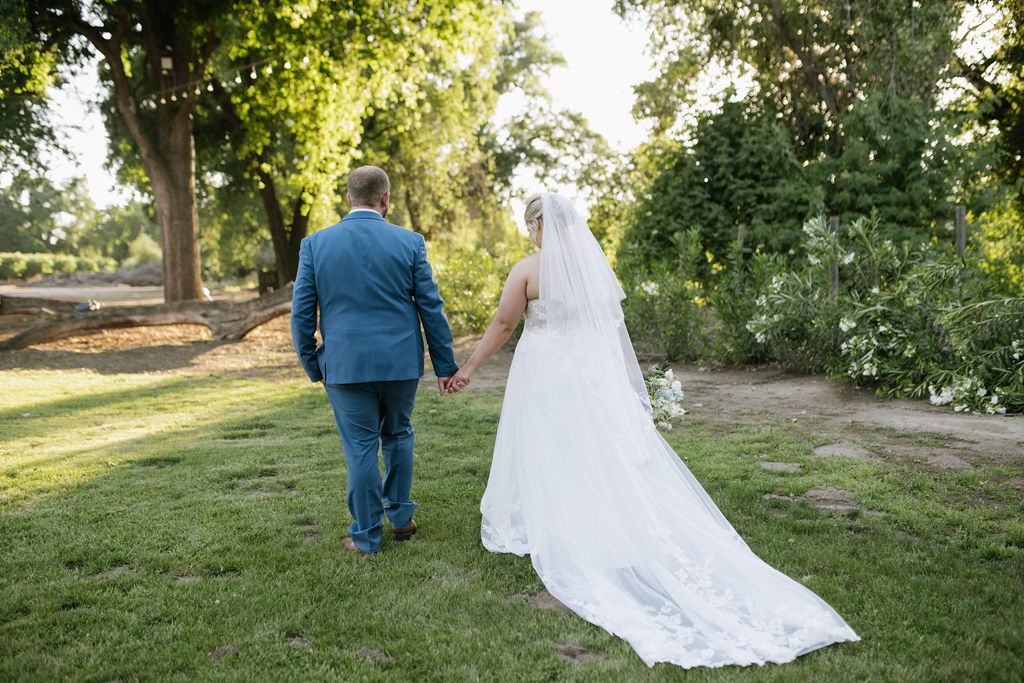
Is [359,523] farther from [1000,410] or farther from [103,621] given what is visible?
[1000,410]

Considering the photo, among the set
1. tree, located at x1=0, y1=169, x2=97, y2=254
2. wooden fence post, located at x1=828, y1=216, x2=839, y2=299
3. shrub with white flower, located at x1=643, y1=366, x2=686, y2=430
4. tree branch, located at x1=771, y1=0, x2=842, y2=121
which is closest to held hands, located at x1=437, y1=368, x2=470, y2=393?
shrub with white flower, located at x1=643, y1=366, x2=686, y2=430

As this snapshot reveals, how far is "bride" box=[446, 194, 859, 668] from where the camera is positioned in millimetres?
2854

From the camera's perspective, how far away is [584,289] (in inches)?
152

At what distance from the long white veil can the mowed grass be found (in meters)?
0.93

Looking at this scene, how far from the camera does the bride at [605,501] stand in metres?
2.85

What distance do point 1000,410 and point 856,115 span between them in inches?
354

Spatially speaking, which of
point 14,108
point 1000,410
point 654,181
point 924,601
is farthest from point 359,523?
point 14,108

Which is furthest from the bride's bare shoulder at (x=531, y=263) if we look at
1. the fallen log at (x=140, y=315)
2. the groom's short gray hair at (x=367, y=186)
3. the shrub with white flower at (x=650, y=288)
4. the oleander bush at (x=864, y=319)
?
the fallen log at (x=140, y=315)

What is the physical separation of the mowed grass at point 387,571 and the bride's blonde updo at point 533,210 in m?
1.68

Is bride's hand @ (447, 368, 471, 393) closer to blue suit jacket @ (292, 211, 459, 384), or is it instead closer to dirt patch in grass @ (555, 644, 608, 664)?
blue suit jacket @ (292, 211, 459, 384)

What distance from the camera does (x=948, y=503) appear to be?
4.30 metres

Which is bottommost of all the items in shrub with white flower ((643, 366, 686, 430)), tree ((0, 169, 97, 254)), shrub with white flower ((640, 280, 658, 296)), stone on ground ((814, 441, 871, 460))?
stone on ground ((814, 441, 871, 460))

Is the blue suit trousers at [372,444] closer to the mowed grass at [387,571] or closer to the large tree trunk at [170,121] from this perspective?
the mowed grass at [387,571]

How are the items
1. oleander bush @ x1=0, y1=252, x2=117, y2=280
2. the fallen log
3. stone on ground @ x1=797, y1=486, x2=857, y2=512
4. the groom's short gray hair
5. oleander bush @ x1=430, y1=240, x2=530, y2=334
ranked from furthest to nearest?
oleander bush @ x1=0, y1=252, x2=117, y2=280, oleander bush @ x1=430, y1=240, x2=530, y2=334, the fallen log, stone on ground @ x1=797, y1=486, x2=857, y2=512, the groom's short gray hair
